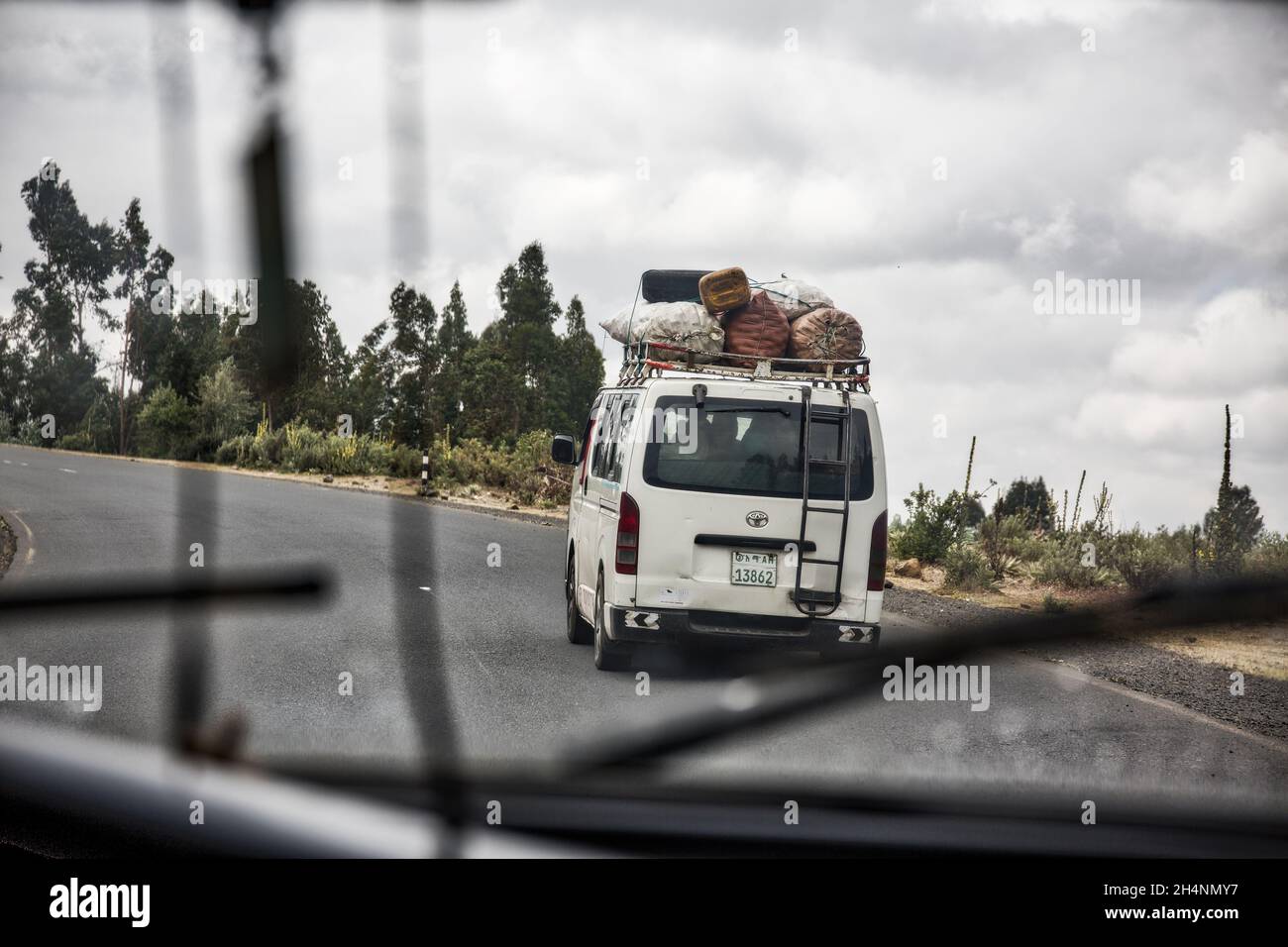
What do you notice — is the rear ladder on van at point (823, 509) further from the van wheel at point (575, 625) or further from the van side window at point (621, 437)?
the van wheel at point (575, 625)

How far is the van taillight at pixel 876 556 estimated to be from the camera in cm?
870

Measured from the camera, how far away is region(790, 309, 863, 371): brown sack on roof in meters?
9.98

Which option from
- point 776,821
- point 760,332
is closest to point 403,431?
point 760,332

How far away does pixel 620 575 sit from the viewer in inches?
339

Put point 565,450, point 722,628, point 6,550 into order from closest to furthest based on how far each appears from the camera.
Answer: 1. point 722,628
2. point 565,450
3. point 6,550

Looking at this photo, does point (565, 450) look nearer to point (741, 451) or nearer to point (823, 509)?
point (741, 451)

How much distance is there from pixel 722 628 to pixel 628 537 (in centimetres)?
85

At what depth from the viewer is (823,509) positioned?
8.62m

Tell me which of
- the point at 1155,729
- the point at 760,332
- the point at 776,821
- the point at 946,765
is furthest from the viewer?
the point at 760,332

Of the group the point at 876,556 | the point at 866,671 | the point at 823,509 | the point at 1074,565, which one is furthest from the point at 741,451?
the point at 866,671

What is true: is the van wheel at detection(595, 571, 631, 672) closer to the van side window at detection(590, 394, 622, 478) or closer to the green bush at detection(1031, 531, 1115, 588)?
the van side window at detection(590, 394, 622, 478)

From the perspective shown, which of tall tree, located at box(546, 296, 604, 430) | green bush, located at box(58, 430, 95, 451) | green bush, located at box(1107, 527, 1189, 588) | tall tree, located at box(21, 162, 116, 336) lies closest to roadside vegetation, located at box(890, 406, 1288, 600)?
green bush, located at box(1107, 527, 1189, 588)

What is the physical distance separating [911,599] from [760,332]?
4809 millimetres
